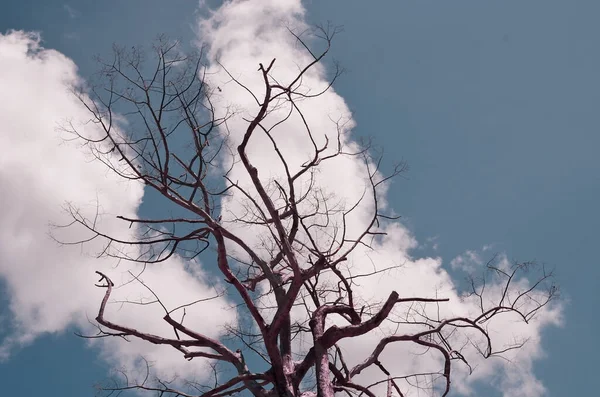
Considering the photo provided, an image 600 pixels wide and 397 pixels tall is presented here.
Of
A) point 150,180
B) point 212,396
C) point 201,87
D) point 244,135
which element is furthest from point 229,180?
point 212,396

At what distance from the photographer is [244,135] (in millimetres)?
5875

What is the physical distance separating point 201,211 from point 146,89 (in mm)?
1564

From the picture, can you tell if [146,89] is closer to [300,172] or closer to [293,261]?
[300,172]

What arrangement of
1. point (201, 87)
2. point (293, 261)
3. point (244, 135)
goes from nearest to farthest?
point (293, 261), point (244, 135), point (201, 87)

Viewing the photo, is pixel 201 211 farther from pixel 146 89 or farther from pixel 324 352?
pixel 324 352

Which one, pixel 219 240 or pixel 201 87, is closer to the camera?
pixel 219 240

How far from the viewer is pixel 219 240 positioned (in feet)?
19.3

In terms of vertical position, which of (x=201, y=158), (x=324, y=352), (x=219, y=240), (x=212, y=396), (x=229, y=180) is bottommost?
(x=212, y=396)

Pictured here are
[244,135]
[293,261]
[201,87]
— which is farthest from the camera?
[201,87]

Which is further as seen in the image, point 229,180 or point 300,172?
point 300,172

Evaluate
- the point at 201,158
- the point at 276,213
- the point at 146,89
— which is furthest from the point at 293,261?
the point at 146,89

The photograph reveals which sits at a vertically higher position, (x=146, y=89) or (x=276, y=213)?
(x=146, y=89)

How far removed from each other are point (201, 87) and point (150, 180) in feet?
4.24

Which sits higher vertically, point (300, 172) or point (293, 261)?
point (300, 172)
